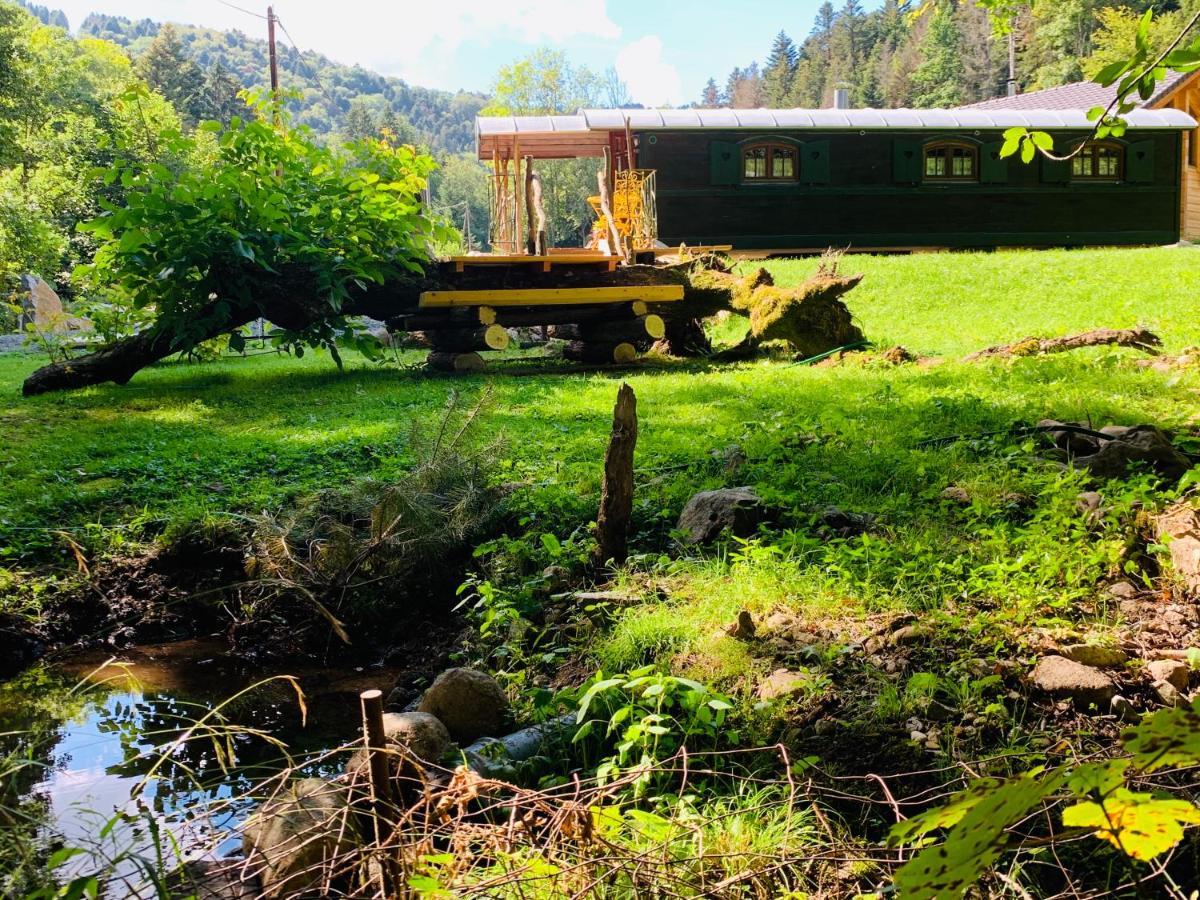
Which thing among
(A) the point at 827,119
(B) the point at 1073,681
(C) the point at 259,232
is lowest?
(B) the point at 1073,681

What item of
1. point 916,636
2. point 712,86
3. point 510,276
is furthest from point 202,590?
point 712,86

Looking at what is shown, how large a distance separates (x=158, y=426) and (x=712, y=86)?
147435mm

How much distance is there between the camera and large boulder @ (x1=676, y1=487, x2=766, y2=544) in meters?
4.81

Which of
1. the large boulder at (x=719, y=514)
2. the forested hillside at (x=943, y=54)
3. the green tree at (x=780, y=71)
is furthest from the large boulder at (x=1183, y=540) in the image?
the green tree at (x=780, y=71)

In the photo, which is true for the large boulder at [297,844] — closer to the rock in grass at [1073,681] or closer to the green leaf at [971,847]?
the green leaf at [971,847]

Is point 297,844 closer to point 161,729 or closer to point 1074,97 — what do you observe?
point 161,729

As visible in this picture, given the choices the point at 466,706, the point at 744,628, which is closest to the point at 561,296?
the point at 744,628

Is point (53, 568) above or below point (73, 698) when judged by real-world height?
above

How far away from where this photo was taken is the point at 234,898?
89.2 inches

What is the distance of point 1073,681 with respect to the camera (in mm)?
3170

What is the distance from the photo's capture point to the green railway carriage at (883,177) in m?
22.7

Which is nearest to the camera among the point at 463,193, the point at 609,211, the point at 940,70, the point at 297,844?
the point at 297,844

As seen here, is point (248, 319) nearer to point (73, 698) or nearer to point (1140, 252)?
point (73, 698)

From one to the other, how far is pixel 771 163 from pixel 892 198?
10.2 feet
